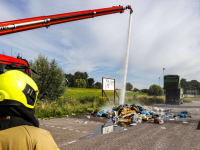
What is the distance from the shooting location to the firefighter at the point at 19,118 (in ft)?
4.12

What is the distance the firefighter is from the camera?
4.12 ft

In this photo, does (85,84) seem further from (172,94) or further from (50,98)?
(50,98)

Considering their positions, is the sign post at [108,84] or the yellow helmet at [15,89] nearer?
the yellow helmet at [15,89]

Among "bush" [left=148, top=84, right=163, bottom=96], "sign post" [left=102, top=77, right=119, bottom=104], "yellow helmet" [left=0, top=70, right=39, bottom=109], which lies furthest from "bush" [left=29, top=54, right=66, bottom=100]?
"bush" [left=148, top=84, right=163, bottom=96]

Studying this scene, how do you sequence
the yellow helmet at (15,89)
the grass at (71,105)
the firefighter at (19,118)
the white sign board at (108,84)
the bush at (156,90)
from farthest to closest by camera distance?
the bush at (156,90) < the white sign board at (108,84) < the grass at (71,105) < the yellow helmet at (15,89) < the firefighter at (19,118)

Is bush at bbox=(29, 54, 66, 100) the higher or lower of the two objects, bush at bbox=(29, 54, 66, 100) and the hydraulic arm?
the lower

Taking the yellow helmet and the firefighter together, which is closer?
the firefighter

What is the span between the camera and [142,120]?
34.6 ft

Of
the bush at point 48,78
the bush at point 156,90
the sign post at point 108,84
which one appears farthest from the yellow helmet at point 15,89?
the bush at point 156,90

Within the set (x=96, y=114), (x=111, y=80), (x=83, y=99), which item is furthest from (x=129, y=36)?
(x=96, y=114)

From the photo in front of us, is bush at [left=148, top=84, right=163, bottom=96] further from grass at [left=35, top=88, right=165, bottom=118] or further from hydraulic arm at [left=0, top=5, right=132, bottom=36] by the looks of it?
hydraulic arm at [left=0, top=5, right=132, bottom=36]

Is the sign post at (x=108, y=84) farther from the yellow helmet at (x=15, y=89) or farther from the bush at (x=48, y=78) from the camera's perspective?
the yellow helmet at (x=15, y=89)

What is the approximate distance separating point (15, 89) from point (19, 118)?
251 mm

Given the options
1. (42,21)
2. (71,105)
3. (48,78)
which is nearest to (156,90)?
(71,105)
